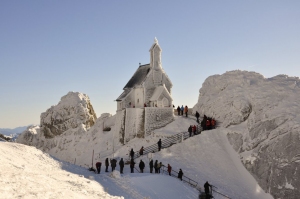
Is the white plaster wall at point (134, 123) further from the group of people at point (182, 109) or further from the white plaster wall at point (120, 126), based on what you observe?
the group of people at point (182, 109)

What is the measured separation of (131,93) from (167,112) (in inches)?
256

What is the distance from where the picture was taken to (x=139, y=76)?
3684cm

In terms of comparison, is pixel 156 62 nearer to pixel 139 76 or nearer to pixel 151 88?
pixel 139 76

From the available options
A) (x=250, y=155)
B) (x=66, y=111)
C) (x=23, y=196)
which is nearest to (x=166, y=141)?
(x=250, y=155)

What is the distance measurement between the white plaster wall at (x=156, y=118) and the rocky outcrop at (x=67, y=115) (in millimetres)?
23781

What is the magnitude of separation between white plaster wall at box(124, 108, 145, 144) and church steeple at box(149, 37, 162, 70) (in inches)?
286

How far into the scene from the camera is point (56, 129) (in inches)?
2048

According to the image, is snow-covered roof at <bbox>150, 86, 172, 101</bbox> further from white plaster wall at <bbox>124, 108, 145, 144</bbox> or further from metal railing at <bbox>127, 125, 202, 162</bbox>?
metal railing at <bbox>127, 125, 202, 162</bbox>

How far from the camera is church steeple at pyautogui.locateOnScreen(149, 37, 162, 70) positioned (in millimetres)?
34969

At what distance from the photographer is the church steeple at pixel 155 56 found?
34969 mm

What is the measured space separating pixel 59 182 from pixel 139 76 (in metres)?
27.0

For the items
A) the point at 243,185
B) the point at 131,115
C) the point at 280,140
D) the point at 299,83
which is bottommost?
the point at 243,185

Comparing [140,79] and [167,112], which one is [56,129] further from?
[167,112]

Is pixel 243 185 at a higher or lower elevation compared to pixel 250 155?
lower
